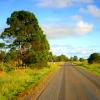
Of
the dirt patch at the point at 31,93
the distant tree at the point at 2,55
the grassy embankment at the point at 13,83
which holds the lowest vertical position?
the dirt patch at the point at 31,93

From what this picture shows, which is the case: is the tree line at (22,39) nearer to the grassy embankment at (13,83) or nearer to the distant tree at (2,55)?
the distant tree at (2,55)

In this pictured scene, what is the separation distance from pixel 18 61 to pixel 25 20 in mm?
7637

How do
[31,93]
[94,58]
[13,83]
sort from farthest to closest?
1. [94,58]
2. [13,83]
3. [31,93]

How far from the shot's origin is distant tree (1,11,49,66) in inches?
2003

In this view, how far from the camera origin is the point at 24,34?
51844 millimetres

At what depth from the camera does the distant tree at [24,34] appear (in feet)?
167

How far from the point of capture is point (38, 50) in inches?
2162

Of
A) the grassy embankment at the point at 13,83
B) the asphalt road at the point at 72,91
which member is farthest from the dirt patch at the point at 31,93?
the grassy embankment at the point at 13,83

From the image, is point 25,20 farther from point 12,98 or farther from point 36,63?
point 12,98

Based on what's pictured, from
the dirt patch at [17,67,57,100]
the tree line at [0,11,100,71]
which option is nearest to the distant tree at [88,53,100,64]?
the tree line at [0,11,100,71]

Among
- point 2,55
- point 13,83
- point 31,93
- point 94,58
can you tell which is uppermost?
point 94,58

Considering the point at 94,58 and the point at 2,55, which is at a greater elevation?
the point at 94,58

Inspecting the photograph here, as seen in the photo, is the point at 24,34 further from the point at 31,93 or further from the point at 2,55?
the point at 31,93

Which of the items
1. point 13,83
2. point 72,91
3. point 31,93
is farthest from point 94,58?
point 31,93
